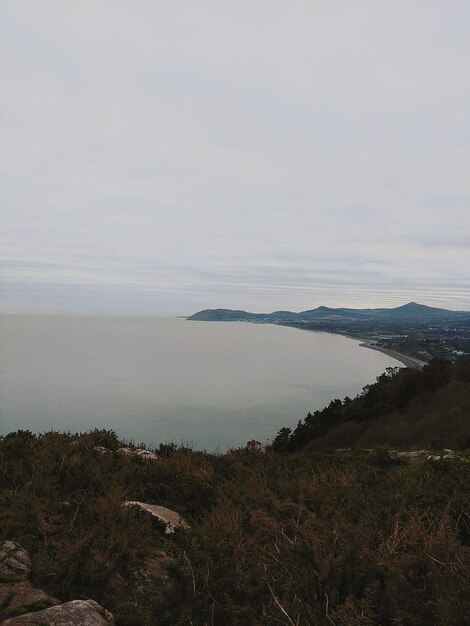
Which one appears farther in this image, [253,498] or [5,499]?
[253,498]

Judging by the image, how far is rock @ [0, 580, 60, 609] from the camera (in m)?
3.47

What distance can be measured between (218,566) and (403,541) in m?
2.28

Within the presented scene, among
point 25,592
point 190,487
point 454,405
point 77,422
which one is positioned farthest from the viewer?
point 77,422

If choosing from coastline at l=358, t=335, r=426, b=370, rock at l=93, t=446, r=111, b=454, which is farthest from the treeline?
coastline at l=358, t=335, r=426, b=370

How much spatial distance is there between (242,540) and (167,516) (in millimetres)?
1836

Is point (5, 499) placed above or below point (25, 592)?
below

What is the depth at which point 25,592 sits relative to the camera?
370 centimetres

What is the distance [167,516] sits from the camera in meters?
6.45

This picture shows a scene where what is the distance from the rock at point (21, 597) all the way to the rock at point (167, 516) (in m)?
2.27


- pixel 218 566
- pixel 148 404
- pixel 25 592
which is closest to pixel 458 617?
pixel 218 566

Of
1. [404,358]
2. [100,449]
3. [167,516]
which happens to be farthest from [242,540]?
[404,358]

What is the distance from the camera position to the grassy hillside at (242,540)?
137 inches

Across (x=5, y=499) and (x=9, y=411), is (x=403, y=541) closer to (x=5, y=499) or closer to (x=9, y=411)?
(x=5, y=499)

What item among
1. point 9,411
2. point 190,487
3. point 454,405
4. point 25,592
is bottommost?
point 9,411
